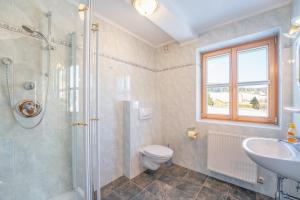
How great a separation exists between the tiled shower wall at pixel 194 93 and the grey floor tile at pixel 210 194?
0.34 metres

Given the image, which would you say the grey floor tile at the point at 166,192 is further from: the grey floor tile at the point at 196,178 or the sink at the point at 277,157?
the sink at the point at 277,157

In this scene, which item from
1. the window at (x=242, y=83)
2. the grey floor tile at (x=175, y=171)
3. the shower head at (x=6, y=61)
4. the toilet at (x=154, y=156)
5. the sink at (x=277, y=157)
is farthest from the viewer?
the grey floor tile at (x=175, y=171)

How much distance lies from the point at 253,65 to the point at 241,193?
1795 mm

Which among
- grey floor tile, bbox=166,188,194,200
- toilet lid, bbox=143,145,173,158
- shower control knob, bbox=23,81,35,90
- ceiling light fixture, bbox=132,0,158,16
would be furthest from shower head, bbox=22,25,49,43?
grey floor tile, bbox=166,188,194,200

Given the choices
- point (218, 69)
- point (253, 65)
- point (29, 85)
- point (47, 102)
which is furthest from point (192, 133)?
point (29, 85)

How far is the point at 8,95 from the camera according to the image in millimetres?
1134

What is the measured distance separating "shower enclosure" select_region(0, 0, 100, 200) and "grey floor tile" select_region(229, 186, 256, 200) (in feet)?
5.59

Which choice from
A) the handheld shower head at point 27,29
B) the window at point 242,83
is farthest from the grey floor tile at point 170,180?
the handheld shower head at point 27,29

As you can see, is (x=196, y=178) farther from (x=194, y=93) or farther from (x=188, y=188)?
(x=194, y=93)

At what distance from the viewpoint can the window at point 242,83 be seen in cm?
181

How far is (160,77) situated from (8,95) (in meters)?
2.21

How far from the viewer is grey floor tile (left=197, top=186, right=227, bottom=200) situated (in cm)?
163

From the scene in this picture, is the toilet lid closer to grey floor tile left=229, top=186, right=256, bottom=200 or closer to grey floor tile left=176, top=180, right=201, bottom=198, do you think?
grey floor tile left=176, top=180, right=201, bottom=198

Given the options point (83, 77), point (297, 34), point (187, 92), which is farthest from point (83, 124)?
point (297, 34)
